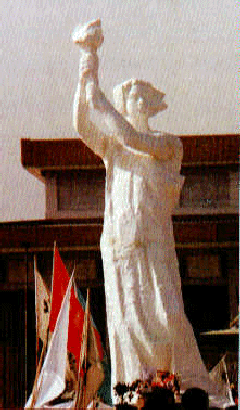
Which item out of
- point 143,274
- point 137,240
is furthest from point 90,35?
point 143,274

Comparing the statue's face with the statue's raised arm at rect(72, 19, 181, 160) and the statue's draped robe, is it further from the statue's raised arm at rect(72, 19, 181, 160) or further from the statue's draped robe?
the statue's draped robe

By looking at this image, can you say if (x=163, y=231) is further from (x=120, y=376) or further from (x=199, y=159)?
(x=199, y=159)

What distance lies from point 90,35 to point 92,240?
6.25 meters

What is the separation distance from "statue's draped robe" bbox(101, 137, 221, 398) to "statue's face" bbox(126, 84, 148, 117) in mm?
424

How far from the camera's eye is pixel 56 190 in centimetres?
1802

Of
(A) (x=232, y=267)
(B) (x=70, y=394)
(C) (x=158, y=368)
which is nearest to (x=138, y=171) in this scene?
(C) (x=158, y=368)

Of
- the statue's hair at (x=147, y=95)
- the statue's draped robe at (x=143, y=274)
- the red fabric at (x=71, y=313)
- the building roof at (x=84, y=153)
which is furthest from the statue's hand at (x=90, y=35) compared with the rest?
the building roof at (x=84, y=153)

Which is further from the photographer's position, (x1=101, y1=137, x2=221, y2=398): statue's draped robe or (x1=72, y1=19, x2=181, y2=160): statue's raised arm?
(x1=72, y1=19, x2=181, y2=160): statue's raised arm

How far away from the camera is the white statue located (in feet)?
31.4

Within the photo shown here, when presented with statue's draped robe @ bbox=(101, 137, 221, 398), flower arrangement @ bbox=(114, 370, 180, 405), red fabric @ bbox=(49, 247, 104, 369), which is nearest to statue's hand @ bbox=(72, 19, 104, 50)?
statue's draped robe @ bbox=(101, 137, 221, 398)

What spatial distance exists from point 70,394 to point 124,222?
3.14 metres

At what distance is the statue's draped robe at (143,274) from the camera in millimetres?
9570

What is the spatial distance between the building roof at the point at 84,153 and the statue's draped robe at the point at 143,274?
694cm

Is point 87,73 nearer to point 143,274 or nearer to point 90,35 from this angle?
point 90,35
